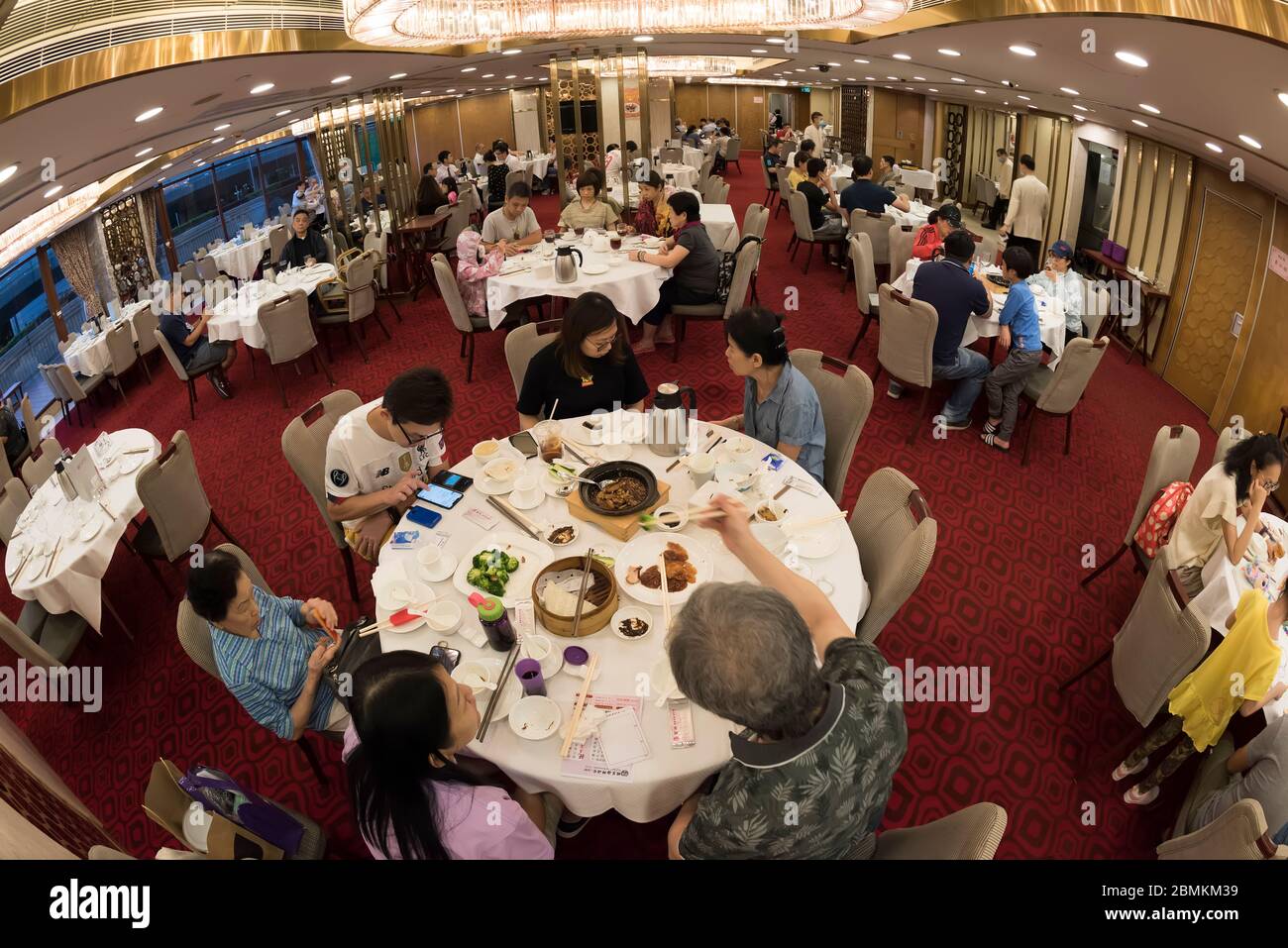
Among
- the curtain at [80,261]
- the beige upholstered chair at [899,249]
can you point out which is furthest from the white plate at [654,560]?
the curtain at [80,261]

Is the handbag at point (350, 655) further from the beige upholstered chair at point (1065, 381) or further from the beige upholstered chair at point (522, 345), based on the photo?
the beige upholstered chair at point (1065, 381)

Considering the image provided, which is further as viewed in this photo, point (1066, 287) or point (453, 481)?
point (1066, 287)

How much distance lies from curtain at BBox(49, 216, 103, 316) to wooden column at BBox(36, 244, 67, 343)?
0.60ft

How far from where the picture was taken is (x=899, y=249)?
668 centimetres

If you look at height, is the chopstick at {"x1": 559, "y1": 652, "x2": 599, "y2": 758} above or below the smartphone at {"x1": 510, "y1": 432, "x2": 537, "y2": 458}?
below

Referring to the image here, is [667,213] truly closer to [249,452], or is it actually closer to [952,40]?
[952,40]

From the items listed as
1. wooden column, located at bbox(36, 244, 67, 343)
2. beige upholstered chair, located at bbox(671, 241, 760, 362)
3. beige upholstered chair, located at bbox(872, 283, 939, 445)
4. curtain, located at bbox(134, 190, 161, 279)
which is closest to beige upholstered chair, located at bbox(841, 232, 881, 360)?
beige upholstered chair, located at bbox(872, 283, 939, 445)

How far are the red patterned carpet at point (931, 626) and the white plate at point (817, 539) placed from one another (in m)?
1.14

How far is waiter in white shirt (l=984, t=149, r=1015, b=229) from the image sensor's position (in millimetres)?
12131

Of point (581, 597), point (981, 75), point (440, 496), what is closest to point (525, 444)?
point (440, 496)

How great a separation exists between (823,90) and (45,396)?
69.4 feet

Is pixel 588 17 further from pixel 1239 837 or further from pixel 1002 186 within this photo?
pixel 1002 186

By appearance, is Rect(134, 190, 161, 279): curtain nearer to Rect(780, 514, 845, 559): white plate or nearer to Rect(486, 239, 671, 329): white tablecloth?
Rect(486, 239, 671, 329): white tablecloth

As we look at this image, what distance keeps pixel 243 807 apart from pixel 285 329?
15.6 ft
